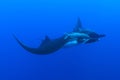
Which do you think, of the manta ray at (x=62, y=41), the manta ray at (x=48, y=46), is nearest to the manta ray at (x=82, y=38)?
the manta ray at (x=62, y=41)

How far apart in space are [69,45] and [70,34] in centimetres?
19

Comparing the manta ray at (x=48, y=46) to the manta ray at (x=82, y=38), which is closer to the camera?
the manta ray at (x=48, y=46)

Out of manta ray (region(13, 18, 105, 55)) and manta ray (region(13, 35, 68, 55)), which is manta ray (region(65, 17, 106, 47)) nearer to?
manta ray (region(13, 18, 105, 55))

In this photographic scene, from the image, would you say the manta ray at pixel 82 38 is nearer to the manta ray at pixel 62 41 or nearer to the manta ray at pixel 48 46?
the manta ray at pixel 62 41

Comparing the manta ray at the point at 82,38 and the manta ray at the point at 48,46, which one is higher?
the manta ray at the point at 82,38

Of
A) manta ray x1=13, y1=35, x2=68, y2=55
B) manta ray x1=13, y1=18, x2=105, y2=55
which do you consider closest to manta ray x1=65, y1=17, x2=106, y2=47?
manta ray x1=13, y1=18, x2=105, y2=55

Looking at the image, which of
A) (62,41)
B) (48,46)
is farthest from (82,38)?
(48,46)

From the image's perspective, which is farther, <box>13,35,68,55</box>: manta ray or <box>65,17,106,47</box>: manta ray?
<box>65,17,106,47</box>: manta ray

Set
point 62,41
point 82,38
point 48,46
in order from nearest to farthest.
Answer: point 48,46 → point 62,41 → point 82,38

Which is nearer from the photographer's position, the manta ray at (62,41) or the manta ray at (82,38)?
the manta ray at (62,41)

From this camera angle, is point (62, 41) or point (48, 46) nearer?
point (48, 46)

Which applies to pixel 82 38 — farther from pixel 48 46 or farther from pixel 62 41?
pixel 48 46

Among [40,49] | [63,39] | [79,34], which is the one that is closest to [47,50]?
[40,49]

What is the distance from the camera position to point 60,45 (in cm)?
381
